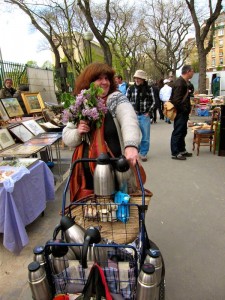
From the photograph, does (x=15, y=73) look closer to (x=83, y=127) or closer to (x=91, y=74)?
(x=91, y=74)

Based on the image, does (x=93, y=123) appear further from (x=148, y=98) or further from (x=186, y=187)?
(x=148, y=98)

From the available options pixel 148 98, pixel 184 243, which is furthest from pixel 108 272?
pixel 148 98

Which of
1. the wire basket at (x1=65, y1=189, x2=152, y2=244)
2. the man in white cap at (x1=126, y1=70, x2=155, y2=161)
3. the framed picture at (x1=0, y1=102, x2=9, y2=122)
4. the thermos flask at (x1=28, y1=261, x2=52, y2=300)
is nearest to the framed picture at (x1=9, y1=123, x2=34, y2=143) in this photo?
the framed picture at (x1=0, y1=102, x2=9, y2=122)

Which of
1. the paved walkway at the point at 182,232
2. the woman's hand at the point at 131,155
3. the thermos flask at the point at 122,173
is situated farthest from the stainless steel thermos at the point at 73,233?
the paved walkway at the point at 182,232

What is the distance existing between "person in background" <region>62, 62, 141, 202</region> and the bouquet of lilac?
56 mm

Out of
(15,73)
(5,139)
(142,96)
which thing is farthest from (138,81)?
(15,73)

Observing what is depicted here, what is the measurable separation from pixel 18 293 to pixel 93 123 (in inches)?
67.5

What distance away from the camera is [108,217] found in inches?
64.2

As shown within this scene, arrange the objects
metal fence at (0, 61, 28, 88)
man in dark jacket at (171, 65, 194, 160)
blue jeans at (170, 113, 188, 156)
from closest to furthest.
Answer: man in dark jacket at (171, 65, 194, 160) → blue jeans at (170, 113, 188, 156) → metal fence at (0, 61, 28, 88)

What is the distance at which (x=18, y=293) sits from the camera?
236 cm

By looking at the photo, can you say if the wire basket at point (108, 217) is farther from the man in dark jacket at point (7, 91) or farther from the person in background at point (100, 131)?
the man in dark jacket at point (7, 91)

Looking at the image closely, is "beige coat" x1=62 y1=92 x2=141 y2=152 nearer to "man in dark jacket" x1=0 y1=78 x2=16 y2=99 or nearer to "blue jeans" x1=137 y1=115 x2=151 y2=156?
"blue jeans" x1=137 y1=115 x2=151 y2=156

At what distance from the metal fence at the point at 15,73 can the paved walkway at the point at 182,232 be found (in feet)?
20.2

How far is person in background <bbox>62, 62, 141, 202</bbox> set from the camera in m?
1.89
